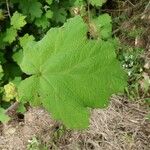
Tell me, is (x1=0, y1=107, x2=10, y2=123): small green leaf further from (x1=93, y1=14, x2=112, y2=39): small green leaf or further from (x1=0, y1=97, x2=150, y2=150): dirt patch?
(x1=93, y1=14, x2=112, y2=39): small green leaf

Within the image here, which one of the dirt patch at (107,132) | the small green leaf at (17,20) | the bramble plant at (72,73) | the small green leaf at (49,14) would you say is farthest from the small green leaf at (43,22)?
the bramble plant at (72,73)

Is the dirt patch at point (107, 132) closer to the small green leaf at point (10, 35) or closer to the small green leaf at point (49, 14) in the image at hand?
the small green leaf at point (10, 35)

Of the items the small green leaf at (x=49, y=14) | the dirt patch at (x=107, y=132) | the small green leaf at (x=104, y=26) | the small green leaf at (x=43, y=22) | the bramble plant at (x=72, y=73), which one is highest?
the bramble plant at (x=72, y=73)

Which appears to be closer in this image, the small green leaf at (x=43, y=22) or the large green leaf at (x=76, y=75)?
the large green leaf at (x=76, y=75)

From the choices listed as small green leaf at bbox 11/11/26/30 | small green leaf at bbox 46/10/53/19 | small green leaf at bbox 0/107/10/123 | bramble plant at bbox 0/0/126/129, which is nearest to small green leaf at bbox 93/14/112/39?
small green leaf at bbox 46/10/53/19

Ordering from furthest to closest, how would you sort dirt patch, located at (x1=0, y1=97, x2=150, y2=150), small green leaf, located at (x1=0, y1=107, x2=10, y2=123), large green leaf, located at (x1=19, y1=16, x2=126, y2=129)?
small green leaf, located at (x1=0, y1=107, x2=10, y2=123) → dirt patch, located at (x1=0, y1=97, x2=150, y2=150) → large green leaf, located at (x1=19, y1=16, x2=126, y2=129)

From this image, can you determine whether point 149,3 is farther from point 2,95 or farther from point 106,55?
point 106,55
